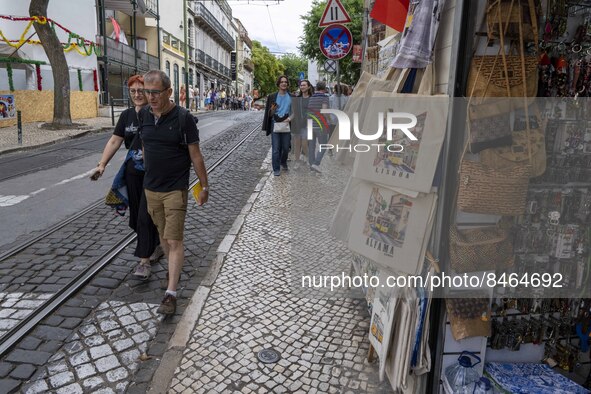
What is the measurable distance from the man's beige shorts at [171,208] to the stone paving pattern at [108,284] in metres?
0.67

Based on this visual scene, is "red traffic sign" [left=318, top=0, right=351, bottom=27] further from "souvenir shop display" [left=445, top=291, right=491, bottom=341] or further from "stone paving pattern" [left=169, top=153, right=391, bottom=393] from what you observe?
"souvenir shop display" [left=445, top=291, right=491, bottom=341]

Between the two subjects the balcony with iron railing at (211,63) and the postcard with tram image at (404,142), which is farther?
the balcony with iron railing at (211,63)

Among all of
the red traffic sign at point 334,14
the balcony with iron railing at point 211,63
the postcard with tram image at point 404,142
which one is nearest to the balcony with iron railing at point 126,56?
the balcony with iron railing at point 211,63

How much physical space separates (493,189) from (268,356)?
1.94 metres

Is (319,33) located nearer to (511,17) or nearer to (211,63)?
(211,63)

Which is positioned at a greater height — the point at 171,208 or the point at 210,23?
the point at 210,23

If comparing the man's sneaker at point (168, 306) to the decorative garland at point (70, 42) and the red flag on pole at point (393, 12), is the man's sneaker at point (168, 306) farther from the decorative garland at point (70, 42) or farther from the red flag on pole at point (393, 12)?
the decorative garland at point (70, 42)

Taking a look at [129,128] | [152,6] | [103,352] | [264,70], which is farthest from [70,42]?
[264,70]

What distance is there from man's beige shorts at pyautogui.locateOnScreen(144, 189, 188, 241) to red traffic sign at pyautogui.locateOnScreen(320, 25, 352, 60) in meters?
5.15

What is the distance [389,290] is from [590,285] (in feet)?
3.66

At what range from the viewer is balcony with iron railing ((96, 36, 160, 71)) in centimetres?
2634

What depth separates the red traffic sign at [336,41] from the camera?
8281 mm

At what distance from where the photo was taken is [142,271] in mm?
4645

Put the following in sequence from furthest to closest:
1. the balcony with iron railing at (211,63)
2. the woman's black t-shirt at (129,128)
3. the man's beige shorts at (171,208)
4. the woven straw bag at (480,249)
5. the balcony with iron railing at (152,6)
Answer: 1. the balcony with iron railing at (211,63)
2. the balcony with iron railing at (152,6)
3. the woman's black t-shirt at (129,128)
4. the man's beige shorts at (171,208)
5. the woven straw bag at (480,249)
